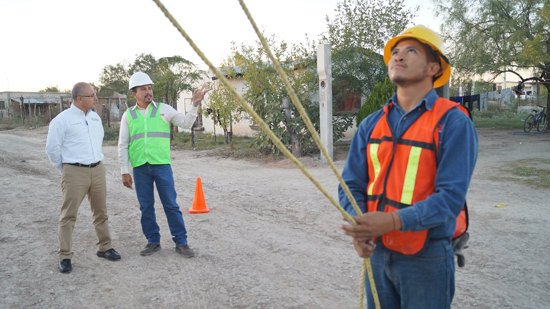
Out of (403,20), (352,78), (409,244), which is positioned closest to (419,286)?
(409,244)

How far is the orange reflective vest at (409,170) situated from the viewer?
1746 millimetres

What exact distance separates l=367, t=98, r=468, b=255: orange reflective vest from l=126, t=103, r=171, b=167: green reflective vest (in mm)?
3495

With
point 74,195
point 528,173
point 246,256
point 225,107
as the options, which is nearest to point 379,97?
point 528,173

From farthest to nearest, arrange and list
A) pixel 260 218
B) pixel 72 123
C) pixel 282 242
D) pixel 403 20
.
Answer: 1. pixel 403 20
2. pixel 260 218
3. pixel 282 242
4. pixel 72 123

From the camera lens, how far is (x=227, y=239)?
547 cm

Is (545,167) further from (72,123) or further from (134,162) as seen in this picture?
(72,123)

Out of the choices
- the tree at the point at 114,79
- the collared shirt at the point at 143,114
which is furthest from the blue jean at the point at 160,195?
the tree at the point at 114,79

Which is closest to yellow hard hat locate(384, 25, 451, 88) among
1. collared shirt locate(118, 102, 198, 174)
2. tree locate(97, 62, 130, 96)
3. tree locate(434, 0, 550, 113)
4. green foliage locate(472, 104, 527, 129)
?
collared shirt locate(118, 102, 198, 174)

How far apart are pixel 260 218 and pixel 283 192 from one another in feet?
6.12

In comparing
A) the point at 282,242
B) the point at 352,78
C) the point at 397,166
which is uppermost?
the point at 352,78

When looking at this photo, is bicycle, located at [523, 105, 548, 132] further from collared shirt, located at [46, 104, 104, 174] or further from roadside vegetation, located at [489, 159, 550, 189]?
collared shirt, located at [46, 104, 104, 174]

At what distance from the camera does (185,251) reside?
4.84 meters

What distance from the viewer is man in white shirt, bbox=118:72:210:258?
4855mm

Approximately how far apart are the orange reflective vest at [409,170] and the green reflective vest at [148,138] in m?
3.49
